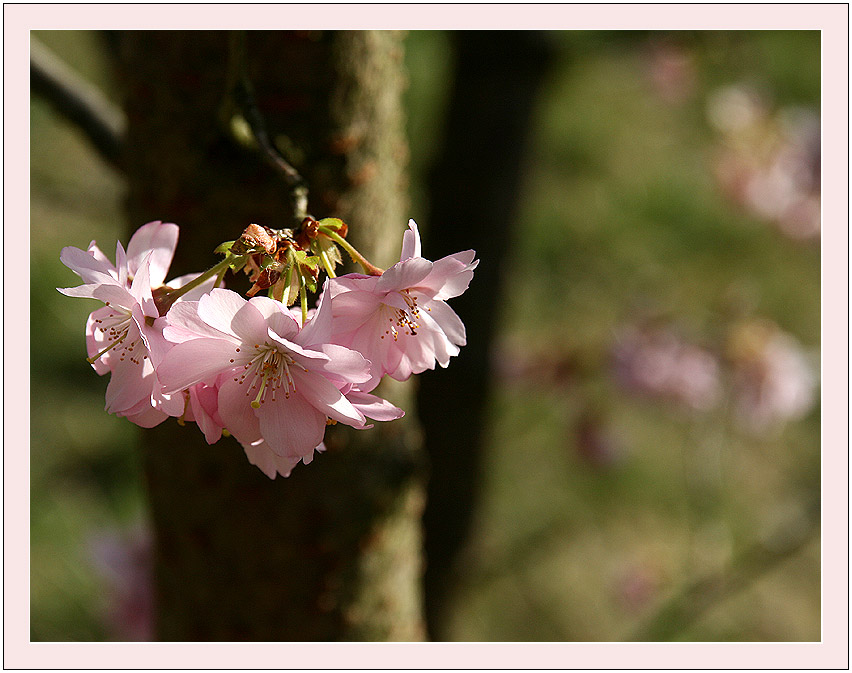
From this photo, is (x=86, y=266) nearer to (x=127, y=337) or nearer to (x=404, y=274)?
(x=127, y=337)

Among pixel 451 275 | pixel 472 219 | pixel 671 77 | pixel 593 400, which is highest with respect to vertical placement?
pixel 671 77

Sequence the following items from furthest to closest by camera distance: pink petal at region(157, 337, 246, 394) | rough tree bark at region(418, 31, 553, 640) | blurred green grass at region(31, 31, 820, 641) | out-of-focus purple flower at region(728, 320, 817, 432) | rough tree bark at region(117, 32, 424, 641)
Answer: blurred green grass at region(31, 31, 820, 641) < out-of-focus purple flower at region(728, 320, 817, 432) < rough tree bark at region(418, 31, 553, 640) < rough tree bark at region(117, 32, 424, 641) < pink petal at region(157, 337, 246, 394)


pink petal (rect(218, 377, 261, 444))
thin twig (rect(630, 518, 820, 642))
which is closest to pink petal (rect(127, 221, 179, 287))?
pink petal (rect(218, 377, 261, 444))

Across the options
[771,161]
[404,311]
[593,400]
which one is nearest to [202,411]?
[404,311]

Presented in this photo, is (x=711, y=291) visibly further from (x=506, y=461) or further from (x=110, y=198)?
(x=110, y=198)

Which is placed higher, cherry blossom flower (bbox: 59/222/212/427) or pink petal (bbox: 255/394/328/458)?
cherry blossom flower (bbox: 59/222/212/427)

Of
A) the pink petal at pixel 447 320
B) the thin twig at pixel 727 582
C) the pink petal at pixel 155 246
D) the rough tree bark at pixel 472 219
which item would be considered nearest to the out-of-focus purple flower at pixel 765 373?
the thin twig at pixel 727 582

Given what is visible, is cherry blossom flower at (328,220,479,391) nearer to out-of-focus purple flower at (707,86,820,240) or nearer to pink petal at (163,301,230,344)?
pink petal at (163,301,230,344)
